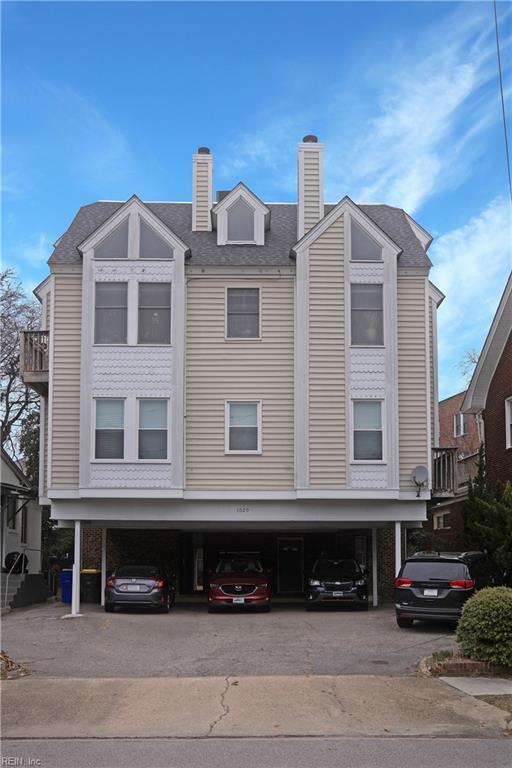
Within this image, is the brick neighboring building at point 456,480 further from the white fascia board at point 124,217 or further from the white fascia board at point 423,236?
the white fascia board at point 124,217

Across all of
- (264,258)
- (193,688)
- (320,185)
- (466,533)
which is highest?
(320,185)

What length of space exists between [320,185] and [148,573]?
1178 centimetres

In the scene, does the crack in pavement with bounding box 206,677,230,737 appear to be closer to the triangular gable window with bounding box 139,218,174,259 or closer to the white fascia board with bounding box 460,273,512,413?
the triangular gable window with bounding box 139,218,174,259

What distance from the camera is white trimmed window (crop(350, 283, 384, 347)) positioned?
25062mm

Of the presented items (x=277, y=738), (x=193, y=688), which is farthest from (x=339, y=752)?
(x=193, y=688)

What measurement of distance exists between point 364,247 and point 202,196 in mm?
5485

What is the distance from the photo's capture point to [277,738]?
1057 centimetres

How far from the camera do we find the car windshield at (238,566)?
81.7 ft

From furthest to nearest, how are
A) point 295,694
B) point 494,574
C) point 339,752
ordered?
1. point 494,574
2. point 295,694
3. point 339,752

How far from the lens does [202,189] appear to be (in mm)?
27609

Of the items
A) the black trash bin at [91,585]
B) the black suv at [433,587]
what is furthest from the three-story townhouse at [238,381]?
the black suv at [433,587]

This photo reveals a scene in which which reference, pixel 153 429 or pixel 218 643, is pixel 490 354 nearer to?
pixel 153 429

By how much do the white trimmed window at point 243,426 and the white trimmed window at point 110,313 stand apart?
3.55 metres

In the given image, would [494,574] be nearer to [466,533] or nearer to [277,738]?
[466,533]
